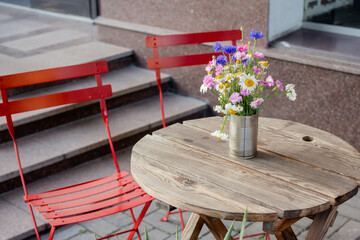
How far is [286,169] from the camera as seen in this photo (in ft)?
8.38

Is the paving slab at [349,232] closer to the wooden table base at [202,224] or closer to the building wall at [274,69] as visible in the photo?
the building wall at [274,69]

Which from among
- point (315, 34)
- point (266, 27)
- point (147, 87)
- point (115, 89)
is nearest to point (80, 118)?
point (115, 89)

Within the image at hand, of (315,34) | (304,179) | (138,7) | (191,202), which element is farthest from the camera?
(138,7)

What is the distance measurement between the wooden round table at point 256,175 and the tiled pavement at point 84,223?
747mm

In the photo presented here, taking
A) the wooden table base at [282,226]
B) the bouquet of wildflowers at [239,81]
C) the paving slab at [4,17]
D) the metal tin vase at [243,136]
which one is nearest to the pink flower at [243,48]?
the bouquet of wildflowers at [239,81]

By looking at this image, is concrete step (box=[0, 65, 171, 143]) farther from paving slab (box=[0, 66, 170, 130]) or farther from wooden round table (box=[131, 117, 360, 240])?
wooden round table (box=[131, 117, 360, 240])

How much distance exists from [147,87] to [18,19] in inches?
112

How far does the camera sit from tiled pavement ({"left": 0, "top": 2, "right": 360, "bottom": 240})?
3.57 meters

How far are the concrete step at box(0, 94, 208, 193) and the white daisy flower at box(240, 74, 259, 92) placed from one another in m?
2.16

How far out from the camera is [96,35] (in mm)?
6121

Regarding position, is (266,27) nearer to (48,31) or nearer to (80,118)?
(80,118)

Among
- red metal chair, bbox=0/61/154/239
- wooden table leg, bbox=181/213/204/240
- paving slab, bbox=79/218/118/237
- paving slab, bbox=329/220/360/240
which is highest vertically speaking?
red metal chair, bbox=0/61/154/239

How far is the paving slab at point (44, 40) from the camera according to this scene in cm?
584

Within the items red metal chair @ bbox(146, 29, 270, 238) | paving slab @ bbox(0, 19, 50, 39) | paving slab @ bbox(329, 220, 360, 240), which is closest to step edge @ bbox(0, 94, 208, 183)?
red metal chair @ bbox(146, 29, 270, 238)
